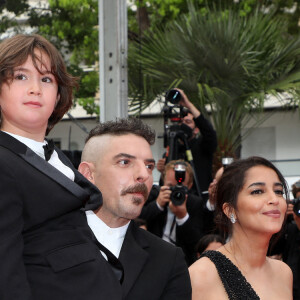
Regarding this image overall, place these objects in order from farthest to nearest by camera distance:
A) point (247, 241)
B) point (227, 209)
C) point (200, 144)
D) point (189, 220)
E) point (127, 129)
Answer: point (200, 144) → point (189, 220) → point (227, 209) → point (247, 241) → point (127, 129)

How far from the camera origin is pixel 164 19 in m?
14.6

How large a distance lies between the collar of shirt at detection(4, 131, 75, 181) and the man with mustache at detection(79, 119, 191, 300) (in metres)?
0.41

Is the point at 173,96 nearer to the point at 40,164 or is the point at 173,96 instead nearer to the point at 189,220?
the point at 189,220

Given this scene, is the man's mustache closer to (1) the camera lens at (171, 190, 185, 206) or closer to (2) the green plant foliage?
(1) the camera lens at (171, 190, 185, 206)

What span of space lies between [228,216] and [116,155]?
1.20m

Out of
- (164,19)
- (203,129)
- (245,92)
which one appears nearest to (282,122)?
(164,19)

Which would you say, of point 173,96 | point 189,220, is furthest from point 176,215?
point 173,96

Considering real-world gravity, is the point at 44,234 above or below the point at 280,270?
above

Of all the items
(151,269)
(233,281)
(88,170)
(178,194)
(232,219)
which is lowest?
(233,281)

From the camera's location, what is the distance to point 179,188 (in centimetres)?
491

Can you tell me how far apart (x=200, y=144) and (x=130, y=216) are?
12.1ft

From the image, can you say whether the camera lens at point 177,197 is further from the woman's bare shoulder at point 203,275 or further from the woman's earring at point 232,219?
the woman's bare shoulder at point 203,275

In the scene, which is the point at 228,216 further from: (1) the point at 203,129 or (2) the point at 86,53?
(2) the point at 86,53

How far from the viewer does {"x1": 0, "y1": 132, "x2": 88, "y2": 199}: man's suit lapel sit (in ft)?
6.36
